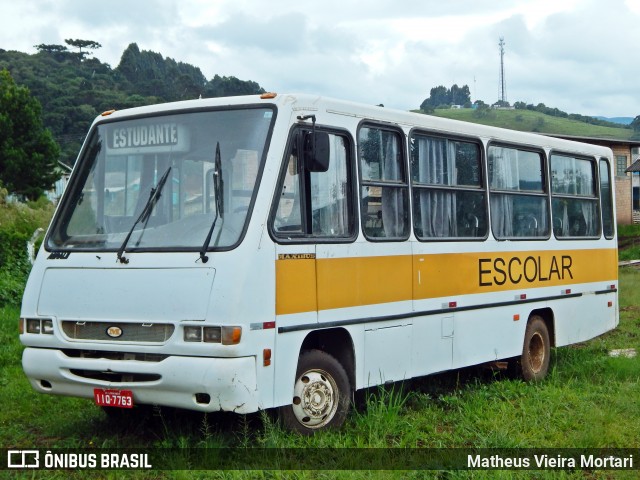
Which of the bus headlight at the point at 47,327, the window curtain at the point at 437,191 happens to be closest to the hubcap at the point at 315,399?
the bus headlight at the point at 47,327

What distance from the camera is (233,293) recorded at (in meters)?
6.82

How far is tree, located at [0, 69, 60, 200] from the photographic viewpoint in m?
61.2

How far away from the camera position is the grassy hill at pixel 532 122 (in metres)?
123

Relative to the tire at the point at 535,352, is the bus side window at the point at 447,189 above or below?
above

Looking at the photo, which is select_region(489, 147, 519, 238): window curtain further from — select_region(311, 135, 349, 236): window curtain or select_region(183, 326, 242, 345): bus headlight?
select_region(183, 326, 242, 345): bus headlight

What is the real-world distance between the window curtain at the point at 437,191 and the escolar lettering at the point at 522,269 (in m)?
0.69

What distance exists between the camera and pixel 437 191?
9445 millimetres

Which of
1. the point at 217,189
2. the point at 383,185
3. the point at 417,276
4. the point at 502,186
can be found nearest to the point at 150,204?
the point at 217,189

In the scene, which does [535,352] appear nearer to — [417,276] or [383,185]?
[417,276]

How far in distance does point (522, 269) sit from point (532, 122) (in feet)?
398

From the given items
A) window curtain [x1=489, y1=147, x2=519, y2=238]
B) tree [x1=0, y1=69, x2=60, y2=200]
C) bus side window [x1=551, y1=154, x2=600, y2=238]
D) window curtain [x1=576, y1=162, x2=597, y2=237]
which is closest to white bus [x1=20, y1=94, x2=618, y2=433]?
window curtain [x1=489, y1=147, x2=519, y2=238]


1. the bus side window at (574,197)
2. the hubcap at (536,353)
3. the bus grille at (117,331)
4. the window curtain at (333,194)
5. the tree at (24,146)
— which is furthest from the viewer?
the tree at (24,146)

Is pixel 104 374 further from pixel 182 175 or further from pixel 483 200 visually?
pixel 483 200

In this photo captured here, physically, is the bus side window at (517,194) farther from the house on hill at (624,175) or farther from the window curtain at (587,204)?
the house on hill at (624,175)
